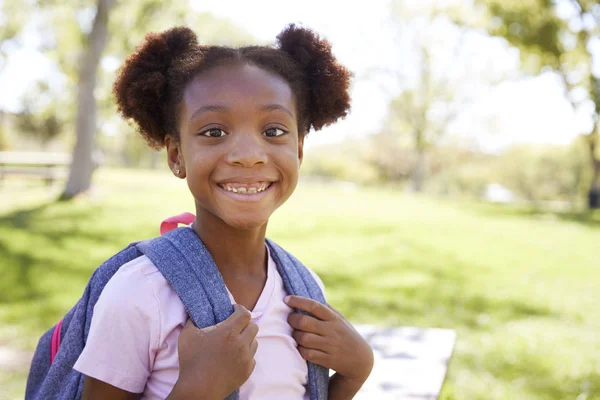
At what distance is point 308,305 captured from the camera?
1.81m

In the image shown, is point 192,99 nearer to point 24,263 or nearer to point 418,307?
point 418,307

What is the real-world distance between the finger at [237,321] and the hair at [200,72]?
609 mm

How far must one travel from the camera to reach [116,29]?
12234mm

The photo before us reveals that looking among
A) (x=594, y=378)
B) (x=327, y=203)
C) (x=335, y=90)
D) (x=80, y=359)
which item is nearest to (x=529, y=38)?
(x=327, y=203)

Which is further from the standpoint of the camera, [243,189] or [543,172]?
[543,172]

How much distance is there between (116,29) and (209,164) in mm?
11564

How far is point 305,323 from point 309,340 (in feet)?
0.16

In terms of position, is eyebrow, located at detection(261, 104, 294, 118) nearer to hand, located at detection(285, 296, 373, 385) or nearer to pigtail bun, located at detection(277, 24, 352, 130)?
pigtail bun, located at detection(277, 24, 352, 130)

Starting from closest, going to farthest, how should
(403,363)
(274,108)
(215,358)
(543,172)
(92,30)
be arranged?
(215,358), (274,108), (403,363), (92,30), (543,172)

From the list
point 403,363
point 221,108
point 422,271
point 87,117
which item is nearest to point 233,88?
point 221,108

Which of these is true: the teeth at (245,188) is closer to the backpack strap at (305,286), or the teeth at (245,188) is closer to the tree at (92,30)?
the backpack strap at (305,286)

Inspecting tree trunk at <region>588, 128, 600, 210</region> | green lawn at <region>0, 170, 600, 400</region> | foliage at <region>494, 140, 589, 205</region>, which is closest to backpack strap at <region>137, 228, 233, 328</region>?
green lawn at <region>0, 170, 600, 400</region>

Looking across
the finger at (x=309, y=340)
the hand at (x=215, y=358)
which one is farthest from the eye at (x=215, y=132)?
the finger at (x=309, y=340)

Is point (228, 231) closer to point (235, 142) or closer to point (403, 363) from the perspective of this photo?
point (235, 142)
